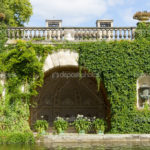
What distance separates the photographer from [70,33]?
1230 centimetres

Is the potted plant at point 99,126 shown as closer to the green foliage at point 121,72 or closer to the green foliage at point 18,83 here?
the green foliage at point 121,72

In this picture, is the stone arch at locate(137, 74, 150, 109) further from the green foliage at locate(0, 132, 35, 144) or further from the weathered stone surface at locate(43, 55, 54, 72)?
the green foliage at locate(0, 132, 35, 144)

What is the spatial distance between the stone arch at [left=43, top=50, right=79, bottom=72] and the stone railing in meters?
0.69

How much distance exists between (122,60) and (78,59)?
1.92 meters

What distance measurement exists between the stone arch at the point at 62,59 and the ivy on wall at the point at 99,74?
0.20 metres

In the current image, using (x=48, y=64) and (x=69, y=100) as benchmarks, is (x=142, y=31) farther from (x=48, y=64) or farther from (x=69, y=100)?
(x=69, y=100)

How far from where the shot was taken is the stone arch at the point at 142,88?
1216 centimetres

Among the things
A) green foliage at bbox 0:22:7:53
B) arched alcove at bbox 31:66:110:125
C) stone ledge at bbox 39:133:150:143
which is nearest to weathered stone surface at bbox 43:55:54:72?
green foliage at bbox 0:22:7:53

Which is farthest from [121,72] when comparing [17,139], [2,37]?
[2,37]

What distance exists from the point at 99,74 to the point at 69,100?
16.3 ft

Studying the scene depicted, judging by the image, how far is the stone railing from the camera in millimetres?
12250

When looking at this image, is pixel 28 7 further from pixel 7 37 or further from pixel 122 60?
pixel 122 60

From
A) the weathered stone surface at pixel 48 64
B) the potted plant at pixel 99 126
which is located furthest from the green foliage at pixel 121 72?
the weathered stone surface at pixel 48 64

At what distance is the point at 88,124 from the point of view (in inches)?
453
